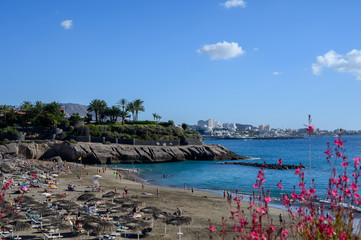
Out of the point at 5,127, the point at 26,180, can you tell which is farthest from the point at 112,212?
the point at 5,127

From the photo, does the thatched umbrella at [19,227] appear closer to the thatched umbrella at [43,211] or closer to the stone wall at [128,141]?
the thatched umbrella at [43,211]

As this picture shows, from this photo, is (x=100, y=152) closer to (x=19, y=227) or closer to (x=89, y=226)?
(x=19, y=227)

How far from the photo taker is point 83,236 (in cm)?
1880

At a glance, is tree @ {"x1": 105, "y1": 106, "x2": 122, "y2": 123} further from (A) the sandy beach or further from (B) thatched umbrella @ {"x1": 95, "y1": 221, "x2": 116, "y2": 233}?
(B) thatched umbrella @ {"x1": 95, "y1": 221, "x2": 116, "y2": 233}

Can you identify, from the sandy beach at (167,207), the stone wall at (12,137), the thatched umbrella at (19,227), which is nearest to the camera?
the thatched umbrella at (19,227)

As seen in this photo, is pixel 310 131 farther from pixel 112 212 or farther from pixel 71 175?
pixel 71 175

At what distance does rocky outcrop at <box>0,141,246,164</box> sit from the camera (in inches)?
2522

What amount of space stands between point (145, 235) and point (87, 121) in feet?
266

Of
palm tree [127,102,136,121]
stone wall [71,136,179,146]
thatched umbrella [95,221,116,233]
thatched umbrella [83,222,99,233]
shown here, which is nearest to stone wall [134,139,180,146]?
stone wall [71,136,179,146]

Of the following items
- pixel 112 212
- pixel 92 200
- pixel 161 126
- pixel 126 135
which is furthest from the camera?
pixel 161 126

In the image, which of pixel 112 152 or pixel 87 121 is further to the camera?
pixel 87 121

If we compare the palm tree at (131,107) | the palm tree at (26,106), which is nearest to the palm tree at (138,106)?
the palm tree at (131,107)

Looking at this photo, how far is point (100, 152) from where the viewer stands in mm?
70562

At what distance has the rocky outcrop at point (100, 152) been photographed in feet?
210
